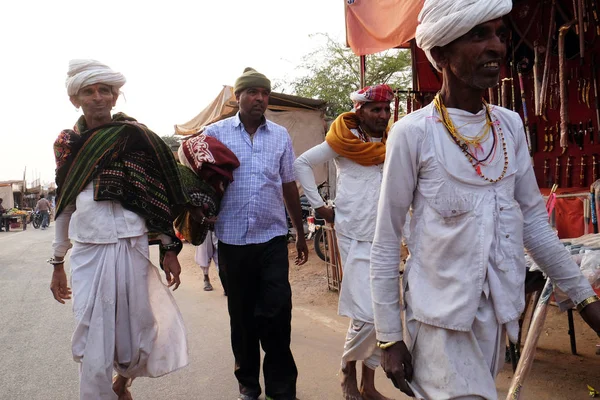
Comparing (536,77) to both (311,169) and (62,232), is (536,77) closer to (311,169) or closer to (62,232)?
(311,169)

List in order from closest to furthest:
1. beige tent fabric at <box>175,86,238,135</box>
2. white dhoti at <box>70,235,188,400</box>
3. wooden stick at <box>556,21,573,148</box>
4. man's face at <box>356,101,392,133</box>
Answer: white dhoti at <box>70,235,188,400</box> → man's face at <box>356,101,392,133</box> → wooden stick at <box>556,21,573,148</box> → beige tent fabric at <box>175,86,238,135</box>

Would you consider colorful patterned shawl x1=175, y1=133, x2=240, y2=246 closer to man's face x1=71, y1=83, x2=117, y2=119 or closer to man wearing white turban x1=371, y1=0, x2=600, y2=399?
man's face x1=71, y1=83, x2=117, y2=119

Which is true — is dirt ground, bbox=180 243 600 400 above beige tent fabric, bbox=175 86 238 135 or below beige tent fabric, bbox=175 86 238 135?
below

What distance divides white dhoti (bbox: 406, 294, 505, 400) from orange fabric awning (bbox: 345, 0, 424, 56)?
4727 millimetres

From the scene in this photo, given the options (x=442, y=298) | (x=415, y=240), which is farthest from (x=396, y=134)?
(x=442, y=298)

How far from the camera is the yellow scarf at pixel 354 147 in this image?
378 cm

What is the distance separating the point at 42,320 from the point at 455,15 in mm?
6295

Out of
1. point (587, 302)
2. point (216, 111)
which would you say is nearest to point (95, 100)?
point (587, 302)

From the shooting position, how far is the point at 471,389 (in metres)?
1.73

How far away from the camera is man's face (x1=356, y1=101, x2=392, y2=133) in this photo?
3.93 m

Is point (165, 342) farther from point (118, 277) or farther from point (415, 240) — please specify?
point (415, 240)

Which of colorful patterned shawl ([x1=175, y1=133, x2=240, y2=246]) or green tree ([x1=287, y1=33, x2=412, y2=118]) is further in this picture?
green tree ([x1=287, y1=33, x2=412, y2=118])

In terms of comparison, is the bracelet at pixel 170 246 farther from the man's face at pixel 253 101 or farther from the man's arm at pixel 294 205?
the man's face at pixel 253 101

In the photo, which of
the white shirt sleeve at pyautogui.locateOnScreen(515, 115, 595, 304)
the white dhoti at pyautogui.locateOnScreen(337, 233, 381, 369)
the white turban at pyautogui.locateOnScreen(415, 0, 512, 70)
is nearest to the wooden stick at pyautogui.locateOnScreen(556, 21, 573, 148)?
the white dhoti at pyautogui.locateOnScreen(337, 233, 381, 369)
